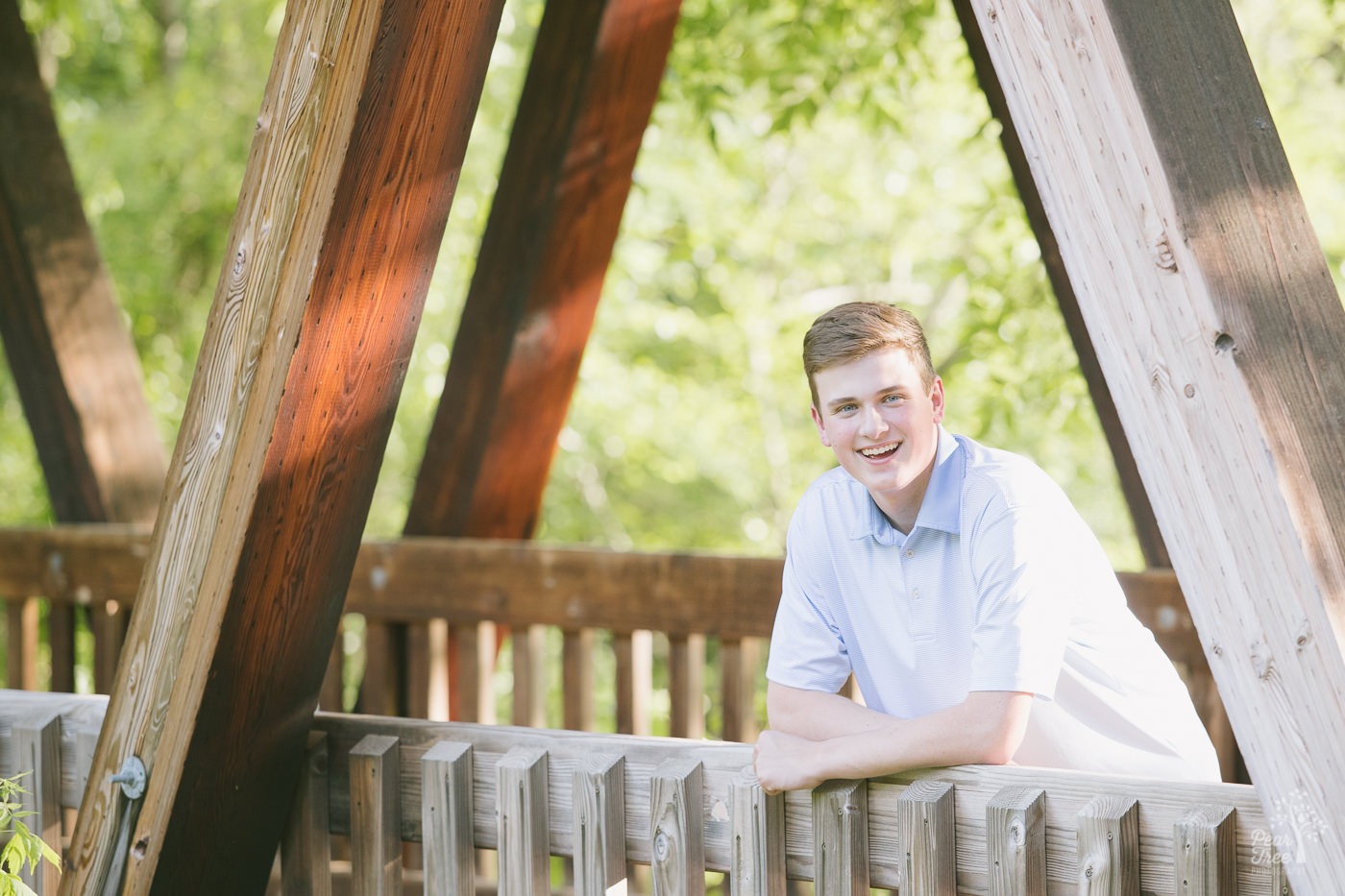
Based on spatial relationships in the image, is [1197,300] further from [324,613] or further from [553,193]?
[553,193]

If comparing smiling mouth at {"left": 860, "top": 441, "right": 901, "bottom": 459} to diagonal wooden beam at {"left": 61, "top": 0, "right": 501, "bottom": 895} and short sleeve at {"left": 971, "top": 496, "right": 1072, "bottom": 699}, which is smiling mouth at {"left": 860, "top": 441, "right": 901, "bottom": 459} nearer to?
short sleeve at {"left": 971, "top": 496, "right": 1072, "bottom": 699}

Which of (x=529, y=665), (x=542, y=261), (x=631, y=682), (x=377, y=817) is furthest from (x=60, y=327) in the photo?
(x=377, y=817)

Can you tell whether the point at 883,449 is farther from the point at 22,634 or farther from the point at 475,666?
the point at 22,634

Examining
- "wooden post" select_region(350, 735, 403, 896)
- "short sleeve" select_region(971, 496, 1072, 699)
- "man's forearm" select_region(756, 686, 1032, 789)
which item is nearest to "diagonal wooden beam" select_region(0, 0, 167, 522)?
"wooden post" select_region(350, 735, 403, 896)

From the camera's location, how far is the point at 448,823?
185 cm

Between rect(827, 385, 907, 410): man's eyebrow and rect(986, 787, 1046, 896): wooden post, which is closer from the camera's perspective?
rect(986, 787, 1046, 896): wooden post

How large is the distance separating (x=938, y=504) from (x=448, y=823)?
864mm

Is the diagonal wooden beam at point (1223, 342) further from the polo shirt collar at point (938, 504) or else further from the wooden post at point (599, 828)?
the wooden post at point (599, 828)

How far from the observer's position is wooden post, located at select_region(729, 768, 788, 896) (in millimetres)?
1669

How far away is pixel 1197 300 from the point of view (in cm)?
120

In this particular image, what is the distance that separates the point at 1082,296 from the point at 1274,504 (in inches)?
11.1

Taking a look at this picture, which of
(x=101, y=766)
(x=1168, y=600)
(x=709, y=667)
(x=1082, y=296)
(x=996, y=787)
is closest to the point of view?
(x=1082, y=296)

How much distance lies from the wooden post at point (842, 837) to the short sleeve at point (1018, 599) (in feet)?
0.71

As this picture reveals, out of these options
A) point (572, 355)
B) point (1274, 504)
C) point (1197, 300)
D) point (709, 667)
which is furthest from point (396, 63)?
point (709, 667)
